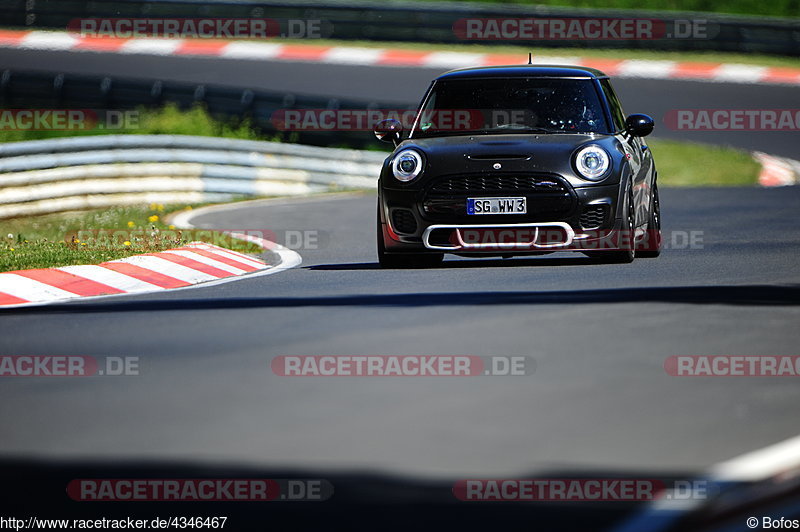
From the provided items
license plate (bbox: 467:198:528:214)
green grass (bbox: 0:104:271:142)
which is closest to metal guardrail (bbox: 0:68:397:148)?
green grass (bbox: 0:104:271:142)

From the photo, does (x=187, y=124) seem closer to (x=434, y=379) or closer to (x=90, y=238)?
(x=90, y=238)

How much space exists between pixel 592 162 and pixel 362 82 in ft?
55.3

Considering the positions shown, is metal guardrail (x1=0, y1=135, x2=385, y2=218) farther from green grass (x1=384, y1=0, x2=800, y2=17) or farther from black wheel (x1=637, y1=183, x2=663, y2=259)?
green grass (x1=384, y1=0, x2=800, y2=17)

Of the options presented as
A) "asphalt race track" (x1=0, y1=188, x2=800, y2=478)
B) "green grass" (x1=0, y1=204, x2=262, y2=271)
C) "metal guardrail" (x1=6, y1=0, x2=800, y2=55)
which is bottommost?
"green grass" (x1=0, y1=204, x2=262, y2=271)

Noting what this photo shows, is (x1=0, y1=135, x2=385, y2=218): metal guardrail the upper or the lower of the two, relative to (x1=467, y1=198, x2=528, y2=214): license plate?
lower

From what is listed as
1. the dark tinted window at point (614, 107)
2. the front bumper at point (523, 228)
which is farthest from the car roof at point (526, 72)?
the front bumper at point (523, 228)

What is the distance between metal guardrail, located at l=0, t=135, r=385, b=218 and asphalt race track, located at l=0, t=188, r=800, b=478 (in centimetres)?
691

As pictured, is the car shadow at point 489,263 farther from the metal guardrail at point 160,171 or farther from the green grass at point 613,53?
the green grass at point 613,53

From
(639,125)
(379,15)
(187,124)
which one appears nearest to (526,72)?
(639,125)

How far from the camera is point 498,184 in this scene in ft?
A: 34.7

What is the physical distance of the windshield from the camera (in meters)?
11.4

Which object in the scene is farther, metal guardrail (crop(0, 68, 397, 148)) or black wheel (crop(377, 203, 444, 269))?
metal guardrail (crop(0, 68, 397, 148))

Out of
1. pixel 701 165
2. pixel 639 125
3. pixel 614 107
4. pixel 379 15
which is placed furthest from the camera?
pixel 379 15

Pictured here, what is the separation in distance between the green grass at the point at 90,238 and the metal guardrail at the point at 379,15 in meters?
11.7
